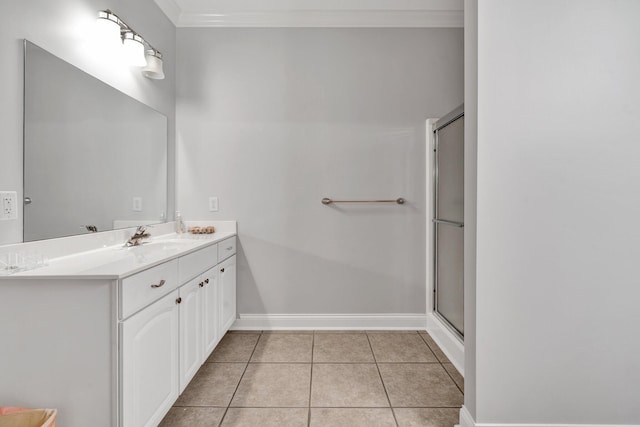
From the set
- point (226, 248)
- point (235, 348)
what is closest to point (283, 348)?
point (235, 348)

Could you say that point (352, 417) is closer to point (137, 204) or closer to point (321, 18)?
point (137, 204)

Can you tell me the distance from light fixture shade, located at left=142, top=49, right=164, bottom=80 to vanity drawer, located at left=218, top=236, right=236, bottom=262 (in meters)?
1.22

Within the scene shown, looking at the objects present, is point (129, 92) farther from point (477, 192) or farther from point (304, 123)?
point (477, 192)

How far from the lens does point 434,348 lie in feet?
7.55

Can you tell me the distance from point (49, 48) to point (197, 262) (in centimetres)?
121

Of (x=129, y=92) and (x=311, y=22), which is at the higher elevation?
(x=311, y=22)

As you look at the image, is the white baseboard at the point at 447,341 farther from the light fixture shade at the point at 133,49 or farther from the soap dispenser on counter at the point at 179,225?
the light fixture shade at the point at 133,49

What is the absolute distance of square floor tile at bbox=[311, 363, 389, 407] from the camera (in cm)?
167

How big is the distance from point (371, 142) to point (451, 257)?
109cm

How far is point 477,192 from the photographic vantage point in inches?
52.0

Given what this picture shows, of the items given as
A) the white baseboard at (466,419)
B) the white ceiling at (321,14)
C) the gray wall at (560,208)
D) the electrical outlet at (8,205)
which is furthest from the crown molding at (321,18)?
the white baseboard at (466,419)

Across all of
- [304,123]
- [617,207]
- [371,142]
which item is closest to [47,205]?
[304,123]

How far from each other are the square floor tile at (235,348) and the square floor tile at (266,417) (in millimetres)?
539

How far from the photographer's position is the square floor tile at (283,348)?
2.13 m
